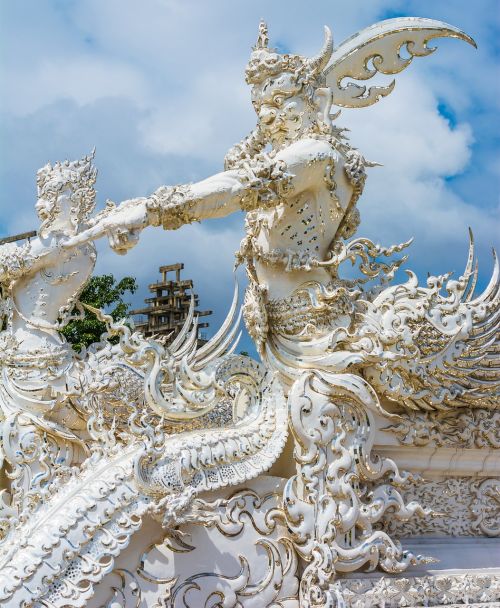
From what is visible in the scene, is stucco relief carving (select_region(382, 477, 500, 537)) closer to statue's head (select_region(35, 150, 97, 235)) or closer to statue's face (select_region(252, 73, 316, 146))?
statue's face (select_region(252, 73, 316, 146))

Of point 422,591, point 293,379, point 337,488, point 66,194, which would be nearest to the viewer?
point 337,488

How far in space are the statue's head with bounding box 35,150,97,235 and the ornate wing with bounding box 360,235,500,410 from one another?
2.30 m

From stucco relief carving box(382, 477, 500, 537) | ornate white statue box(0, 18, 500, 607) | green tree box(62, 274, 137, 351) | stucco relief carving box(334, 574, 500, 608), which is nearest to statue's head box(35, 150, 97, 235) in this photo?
ornate white statue box(0, 18, 500, 607)

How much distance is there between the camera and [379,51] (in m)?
4.61

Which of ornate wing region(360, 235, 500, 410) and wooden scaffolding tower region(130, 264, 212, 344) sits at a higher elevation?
wooden scaffolding tower region(130, 264, 212, 344)

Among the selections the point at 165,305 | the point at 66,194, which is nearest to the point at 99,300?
the point at 165,305

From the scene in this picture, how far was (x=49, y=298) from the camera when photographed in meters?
5.49

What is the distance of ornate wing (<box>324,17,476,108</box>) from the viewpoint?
4.57 metres

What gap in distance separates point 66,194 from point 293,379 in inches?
93.9

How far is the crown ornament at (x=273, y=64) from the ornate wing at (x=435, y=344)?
1080mm

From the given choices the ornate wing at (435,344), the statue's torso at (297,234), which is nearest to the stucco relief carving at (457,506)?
the ornate wing at (435,344)

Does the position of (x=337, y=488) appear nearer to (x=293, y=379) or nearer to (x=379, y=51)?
(x=293, y=379)

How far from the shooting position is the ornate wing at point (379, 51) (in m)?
4.57

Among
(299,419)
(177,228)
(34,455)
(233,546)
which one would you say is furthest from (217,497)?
(34,455)
